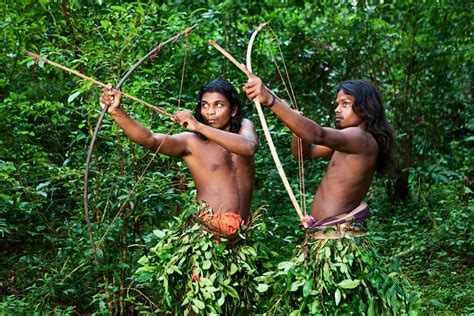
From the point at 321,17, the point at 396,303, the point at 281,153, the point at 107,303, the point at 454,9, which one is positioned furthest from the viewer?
the point at 321,17

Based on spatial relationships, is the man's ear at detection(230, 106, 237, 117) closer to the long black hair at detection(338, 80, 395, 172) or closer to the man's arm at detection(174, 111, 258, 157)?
the man's arm at detection(174, 111, 258, 157)

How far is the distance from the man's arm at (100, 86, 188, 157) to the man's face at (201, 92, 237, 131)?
7.1 inches

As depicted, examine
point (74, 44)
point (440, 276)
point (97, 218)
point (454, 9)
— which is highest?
point (454, 9)

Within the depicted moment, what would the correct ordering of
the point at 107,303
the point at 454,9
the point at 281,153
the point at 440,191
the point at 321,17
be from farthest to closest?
the point at 440,191
the point at 321,17
the point at 454,9
the point at 281,153
the point at 107,303

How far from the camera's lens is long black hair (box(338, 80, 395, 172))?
11.9ft

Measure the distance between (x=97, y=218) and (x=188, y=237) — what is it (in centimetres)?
112

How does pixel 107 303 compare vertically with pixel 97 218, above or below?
below

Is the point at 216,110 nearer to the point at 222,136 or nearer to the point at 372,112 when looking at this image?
the point at 222,136

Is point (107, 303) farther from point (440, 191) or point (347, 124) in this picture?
point (440, 191)

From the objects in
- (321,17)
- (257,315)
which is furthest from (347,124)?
(321,17)

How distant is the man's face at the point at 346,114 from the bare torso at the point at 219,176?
59 centimetres

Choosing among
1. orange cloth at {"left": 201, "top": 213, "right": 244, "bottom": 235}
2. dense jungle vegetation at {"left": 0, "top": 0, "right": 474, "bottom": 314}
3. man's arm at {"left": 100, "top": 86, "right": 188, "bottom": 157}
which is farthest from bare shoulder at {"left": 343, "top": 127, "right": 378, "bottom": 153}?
man's arm at {"left": 100, "top": 86, "right": 188, "bottom": 157}

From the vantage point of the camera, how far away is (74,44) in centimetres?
464

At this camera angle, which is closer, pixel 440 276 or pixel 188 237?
pixel 188 237
